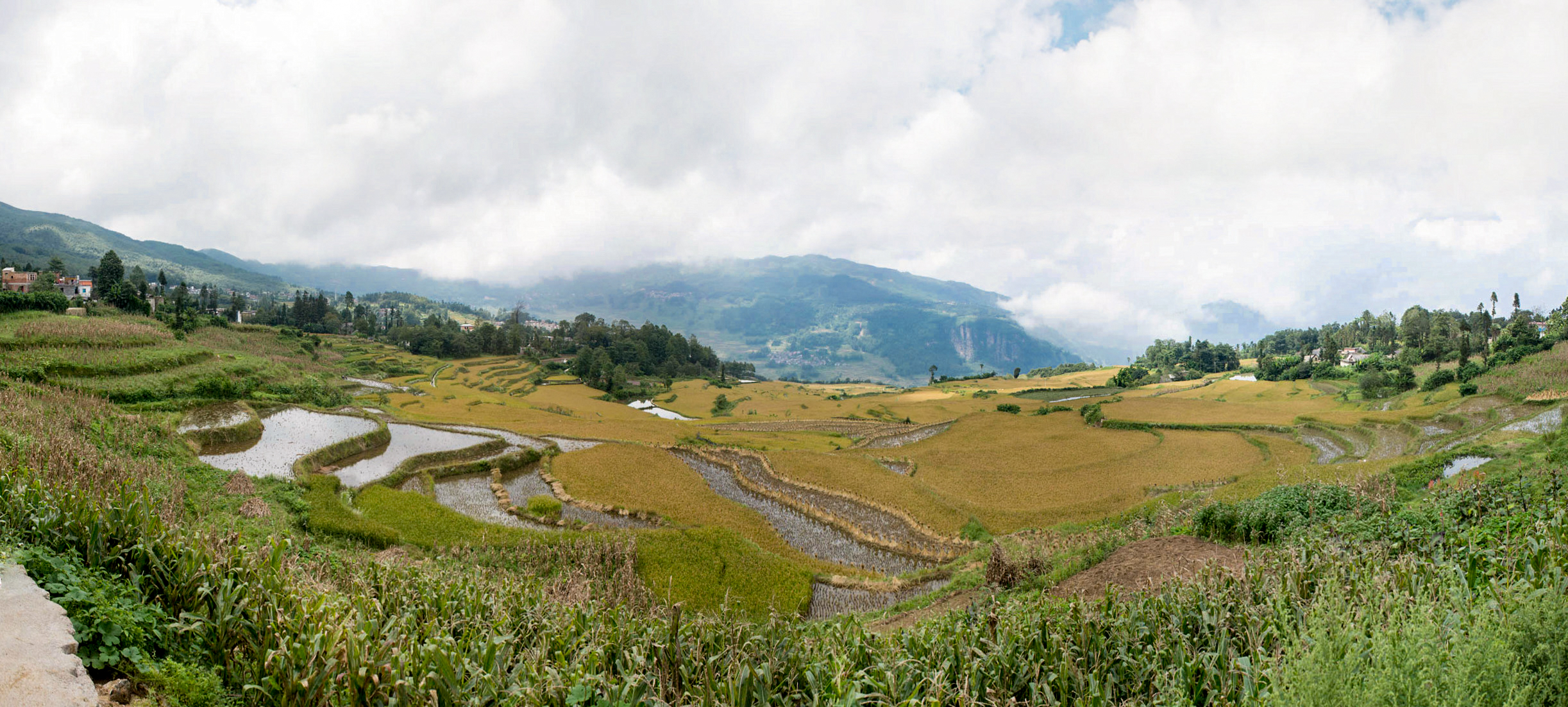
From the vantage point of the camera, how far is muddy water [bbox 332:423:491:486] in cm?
2228

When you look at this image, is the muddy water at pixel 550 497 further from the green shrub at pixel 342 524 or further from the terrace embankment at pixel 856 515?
the terrace embankment at pixel 856 515

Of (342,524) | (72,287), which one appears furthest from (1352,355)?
(72,287)

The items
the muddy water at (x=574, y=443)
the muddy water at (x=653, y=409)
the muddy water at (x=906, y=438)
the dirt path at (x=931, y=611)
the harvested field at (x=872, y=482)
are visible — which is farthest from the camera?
the muddy water at (x=653, y=409)

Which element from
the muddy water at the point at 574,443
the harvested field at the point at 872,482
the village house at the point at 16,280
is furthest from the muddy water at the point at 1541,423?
the village house at the point at 16,280

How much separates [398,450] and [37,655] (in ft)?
81.1

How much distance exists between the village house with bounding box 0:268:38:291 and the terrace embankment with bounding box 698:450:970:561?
3104 inches

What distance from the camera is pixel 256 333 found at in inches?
2322

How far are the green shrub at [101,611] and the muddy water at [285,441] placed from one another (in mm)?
14170

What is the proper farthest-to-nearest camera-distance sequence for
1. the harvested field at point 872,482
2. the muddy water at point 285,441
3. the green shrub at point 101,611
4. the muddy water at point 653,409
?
1. the muddy water at point 653,409
2. the harvested field at point 872,482
3. the muddy water at point 285,441
4. the green shrub at point 101,611

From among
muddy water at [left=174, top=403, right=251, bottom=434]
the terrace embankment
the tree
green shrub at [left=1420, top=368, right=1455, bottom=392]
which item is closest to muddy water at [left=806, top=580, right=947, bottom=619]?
the terrace embankment

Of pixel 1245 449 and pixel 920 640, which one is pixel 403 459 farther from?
pixel 1245 449

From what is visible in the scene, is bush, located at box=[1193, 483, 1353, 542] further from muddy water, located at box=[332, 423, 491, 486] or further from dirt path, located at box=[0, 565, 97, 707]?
muddy water, located at box=[332, 423, 491, 486]

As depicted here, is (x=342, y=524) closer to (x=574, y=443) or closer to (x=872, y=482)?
(x=574, y=443)

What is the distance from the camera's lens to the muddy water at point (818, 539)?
18219 millimetres
